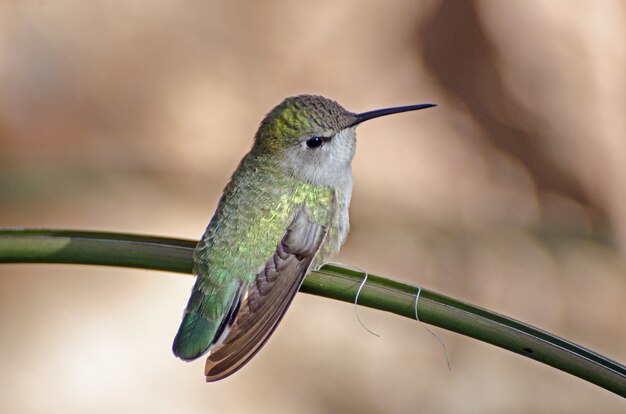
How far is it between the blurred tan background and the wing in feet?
4.56

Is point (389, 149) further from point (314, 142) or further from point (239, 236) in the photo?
point (239, 236)

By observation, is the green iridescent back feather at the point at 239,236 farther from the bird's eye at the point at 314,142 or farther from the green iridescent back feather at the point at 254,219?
the bird's eye at the point at 314,142

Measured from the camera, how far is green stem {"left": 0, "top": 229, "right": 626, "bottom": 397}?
4.44 ft

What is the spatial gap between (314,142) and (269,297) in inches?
18.2

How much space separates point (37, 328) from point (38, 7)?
1499 millimetres

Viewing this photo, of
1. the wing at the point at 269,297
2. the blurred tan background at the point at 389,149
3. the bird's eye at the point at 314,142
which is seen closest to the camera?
the wing at the point at 269,297

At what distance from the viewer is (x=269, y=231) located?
2143 millimetres

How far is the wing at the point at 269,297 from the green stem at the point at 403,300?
362 millimetres

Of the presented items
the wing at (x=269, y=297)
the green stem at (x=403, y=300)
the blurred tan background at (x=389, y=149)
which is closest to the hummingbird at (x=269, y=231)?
the wing at (x=269, y=297)

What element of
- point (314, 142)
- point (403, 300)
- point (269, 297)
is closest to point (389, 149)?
point (314, 142)

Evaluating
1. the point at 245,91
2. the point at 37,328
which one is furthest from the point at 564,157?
the point at 37,328

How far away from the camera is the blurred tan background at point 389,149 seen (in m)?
3.60

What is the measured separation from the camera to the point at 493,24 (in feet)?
13.0

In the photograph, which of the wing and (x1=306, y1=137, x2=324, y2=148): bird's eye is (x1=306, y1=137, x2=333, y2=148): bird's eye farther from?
the wing
